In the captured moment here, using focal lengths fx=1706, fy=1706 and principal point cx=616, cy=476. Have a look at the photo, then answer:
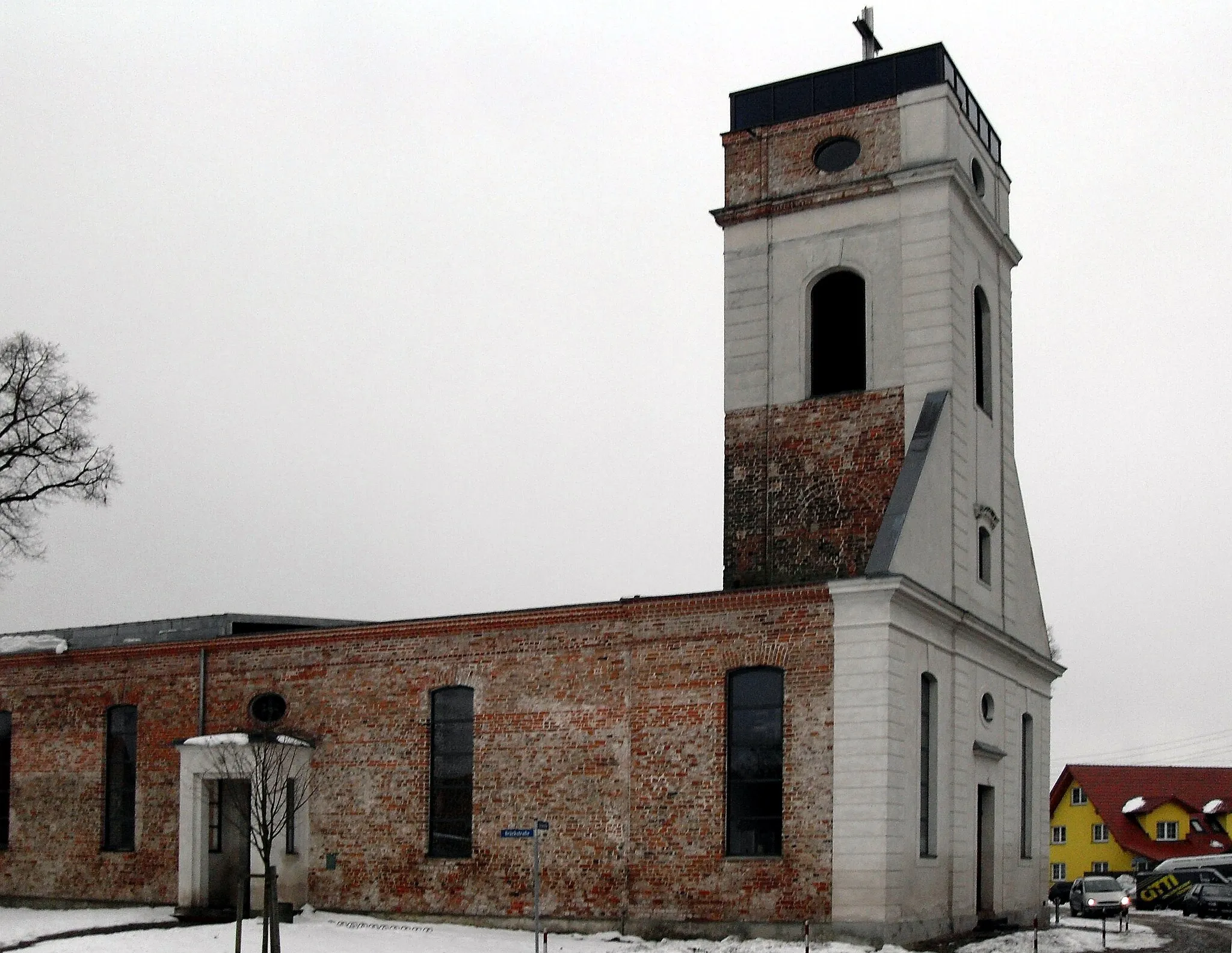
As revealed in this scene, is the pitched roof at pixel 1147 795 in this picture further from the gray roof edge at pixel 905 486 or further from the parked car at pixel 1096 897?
the gray roof edge at pixel 905 486

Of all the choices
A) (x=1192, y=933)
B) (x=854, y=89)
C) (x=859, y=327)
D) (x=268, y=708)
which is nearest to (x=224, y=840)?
(x=268, y=708)

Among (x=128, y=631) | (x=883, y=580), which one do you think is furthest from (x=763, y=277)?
(x=128, y=631)

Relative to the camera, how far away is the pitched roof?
7119cm

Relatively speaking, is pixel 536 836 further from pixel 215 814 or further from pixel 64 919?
pixel 64 919

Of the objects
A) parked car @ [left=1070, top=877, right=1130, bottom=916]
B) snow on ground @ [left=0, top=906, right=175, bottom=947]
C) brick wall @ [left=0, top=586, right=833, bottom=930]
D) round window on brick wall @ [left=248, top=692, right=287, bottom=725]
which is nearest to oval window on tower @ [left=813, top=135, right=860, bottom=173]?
brick wall @ [left=0, top=586, right=833, bottom=930]

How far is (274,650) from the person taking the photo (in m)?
33.4

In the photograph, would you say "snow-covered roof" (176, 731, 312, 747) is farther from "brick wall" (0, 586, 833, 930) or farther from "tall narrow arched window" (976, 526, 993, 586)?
"tall narrow arched window" (976, 526, 993, 586)

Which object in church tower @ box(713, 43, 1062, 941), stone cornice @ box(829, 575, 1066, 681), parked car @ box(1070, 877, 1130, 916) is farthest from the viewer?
parked car @ box(1070, 877, 1130, 916)

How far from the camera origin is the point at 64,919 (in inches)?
1275

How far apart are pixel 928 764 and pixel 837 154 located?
11.7 meters

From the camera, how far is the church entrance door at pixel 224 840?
107 feet

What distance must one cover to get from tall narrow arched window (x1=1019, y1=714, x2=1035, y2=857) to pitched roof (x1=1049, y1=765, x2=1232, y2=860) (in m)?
37.4

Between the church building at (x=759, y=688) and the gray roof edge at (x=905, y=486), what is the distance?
63 mm

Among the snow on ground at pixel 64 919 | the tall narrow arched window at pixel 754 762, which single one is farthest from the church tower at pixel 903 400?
the snow on ground at pixel 64 919
